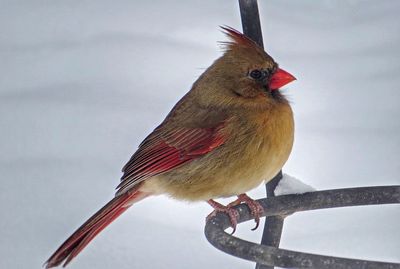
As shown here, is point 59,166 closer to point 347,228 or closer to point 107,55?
point 107,55

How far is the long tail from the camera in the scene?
9.98 feet

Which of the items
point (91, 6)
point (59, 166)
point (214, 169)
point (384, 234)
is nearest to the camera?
point (214, 169)

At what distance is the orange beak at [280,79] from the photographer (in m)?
3.21

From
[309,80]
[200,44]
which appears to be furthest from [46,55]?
[309,80]

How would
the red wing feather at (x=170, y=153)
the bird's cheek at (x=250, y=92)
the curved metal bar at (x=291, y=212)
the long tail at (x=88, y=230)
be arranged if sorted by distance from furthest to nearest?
the bird's cheek at (x=250, y=92)
the red wing feather at (x=170, y=153)
the long tail at (x=88, y=230)
the curved metal bar at (x=291, y=212)

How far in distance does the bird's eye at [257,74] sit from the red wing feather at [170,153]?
19cm

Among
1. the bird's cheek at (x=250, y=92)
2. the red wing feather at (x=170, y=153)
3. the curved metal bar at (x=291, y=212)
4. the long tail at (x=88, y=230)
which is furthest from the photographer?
the bird's cheek at (x=250, y=92)

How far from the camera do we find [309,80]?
15.0ft

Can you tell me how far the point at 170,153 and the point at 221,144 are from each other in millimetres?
165

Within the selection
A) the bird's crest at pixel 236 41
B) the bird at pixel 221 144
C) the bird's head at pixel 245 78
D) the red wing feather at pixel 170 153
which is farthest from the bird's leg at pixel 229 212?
the bird's crest at pixel 236 41

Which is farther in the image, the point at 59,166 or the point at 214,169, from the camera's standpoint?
the point at 59,166

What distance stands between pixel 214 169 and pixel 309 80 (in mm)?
1528

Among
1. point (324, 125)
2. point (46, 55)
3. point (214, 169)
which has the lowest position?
point (214, 169)

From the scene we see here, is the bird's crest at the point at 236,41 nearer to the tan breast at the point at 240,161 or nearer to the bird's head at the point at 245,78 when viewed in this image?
the bird's head at the point at 245,78
